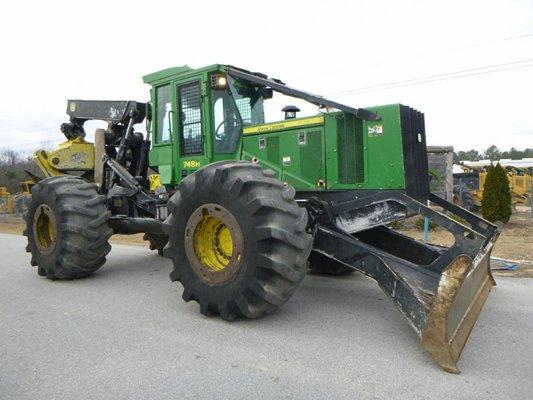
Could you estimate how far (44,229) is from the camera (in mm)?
7246

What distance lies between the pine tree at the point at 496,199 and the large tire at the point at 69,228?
35.7ft

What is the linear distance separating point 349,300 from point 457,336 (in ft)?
5.90

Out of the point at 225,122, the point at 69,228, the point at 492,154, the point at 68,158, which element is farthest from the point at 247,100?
the point at 492,154

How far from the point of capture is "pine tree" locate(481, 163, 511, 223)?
13273 millimetres

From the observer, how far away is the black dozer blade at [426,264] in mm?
3637

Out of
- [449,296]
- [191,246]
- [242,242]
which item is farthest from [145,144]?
[449,296]

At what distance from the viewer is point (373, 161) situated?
5.35 m

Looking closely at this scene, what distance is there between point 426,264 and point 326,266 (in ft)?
5.06

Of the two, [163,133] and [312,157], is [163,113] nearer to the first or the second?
[163,133]

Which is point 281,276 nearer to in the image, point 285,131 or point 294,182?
point 294,182

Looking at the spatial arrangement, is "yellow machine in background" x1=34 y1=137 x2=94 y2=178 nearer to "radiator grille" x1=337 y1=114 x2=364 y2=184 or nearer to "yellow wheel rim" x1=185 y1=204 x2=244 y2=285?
"yellow wheel rim" x1=185 y1=204 x2=244 y2=285

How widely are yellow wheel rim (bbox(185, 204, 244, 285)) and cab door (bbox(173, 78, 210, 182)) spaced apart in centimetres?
150

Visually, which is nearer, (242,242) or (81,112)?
(242,242)

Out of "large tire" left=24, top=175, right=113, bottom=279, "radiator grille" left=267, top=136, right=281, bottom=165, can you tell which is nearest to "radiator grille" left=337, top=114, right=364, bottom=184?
"radiator grille" left=267, top=136, right=281, bottom=165
